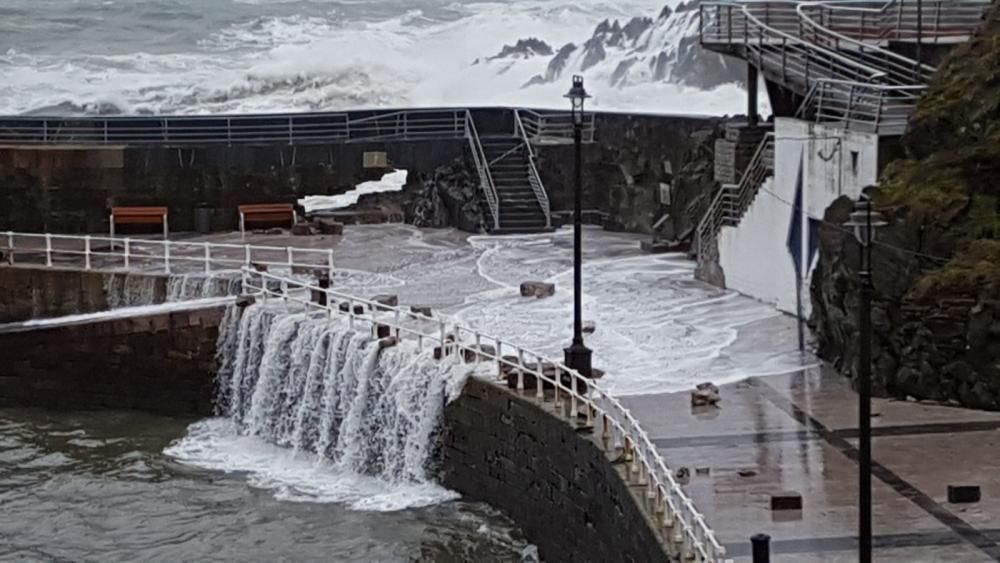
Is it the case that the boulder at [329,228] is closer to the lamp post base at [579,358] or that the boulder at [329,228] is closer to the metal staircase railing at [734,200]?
the metal staircase railing at [734,200]

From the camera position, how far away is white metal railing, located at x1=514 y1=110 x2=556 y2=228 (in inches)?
1449

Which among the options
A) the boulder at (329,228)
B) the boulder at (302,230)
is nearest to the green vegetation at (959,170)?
the boulder at (329,228)

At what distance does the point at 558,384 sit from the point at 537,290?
7.67 meters

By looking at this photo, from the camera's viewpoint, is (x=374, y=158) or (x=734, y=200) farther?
(x=374, y=158)

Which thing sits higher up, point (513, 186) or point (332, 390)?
point (513, 186)

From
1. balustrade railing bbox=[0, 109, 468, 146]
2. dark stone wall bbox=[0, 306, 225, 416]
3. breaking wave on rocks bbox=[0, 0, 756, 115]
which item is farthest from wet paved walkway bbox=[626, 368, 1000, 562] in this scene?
breaking wave on rocks bbox=[0, 0, 756, 115]

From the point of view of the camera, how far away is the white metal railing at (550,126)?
37750 millimetres

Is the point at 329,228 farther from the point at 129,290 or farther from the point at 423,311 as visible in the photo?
the point at 423,311

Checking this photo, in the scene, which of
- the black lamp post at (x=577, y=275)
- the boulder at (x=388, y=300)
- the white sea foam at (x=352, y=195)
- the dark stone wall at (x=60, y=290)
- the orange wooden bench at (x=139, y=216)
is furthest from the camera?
the white sea foam at (x=352, y=195)

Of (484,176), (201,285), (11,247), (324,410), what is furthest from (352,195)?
(324,410)

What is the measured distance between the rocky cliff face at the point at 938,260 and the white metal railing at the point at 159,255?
9.14m

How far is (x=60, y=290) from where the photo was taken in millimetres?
32062

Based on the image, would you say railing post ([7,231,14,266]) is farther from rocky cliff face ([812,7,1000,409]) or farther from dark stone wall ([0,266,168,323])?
rocky cliff face ([812,7,1000,409])

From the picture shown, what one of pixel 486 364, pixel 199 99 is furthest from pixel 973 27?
Answer: pixel 199 99
